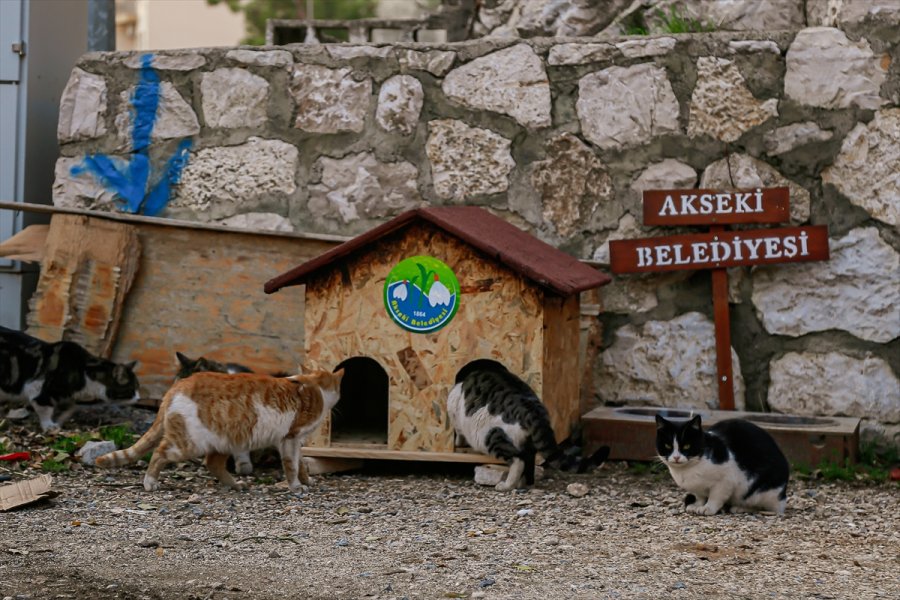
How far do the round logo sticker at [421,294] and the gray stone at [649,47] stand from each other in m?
1.92

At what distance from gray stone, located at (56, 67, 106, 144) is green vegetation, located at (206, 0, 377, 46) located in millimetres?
17810

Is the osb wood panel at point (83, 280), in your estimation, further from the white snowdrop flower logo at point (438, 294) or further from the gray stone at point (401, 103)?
the white snowdrop flower logo at point (438, 294)

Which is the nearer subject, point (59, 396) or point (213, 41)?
point (59, 396)

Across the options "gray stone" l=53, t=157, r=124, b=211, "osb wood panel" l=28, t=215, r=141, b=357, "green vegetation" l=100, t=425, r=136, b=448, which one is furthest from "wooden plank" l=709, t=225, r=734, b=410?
"gray stone" l=53, t=157, r=124, b=211

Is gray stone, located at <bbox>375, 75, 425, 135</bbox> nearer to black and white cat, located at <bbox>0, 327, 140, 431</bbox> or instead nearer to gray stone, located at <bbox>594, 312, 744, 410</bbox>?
gray stone, located at <bbox>594, 312, 744, 410</bbox>

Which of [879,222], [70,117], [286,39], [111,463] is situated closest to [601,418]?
[879,222]

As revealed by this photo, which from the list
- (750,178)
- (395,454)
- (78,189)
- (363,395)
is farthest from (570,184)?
(78,189)

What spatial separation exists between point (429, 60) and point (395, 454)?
2.54 m

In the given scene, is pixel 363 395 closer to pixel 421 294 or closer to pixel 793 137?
pixel 421 294

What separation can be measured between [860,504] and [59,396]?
4279 millimetres

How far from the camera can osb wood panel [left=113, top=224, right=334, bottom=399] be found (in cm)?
707

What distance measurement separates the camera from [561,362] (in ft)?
20.6

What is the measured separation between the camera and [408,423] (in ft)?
19.8

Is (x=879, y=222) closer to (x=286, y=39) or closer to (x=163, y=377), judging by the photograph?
(x=163, y=377)
